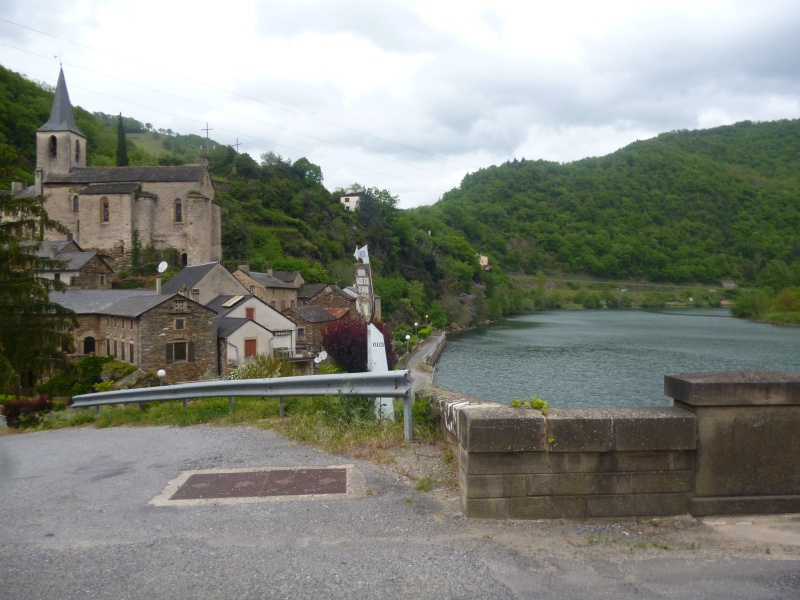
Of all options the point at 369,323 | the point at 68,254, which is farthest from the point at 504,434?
the point at 68,254

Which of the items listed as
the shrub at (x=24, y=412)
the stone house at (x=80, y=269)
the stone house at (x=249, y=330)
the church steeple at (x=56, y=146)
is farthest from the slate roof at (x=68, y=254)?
the shrub at (x=24, y=412)

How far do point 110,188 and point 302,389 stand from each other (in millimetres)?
59507

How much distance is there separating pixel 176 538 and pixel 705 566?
131 inches

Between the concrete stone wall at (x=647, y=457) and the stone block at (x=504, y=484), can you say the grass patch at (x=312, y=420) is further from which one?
the concrete stone wall at (x=647, y=457)

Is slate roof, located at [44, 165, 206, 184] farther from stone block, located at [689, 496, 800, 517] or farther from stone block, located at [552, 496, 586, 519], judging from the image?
stone block, located at [689, 496, 800, 517]

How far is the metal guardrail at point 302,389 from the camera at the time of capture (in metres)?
6.62

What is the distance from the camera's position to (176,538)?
13.7ft

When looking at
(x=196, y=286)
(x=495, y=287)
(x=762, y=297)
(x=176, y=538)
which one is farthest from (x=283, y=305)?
(x=762, y=297)

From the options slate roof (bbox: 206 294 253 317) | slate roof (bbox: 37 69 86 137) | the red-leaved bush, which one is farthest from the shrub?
slate roof (bbox: 37 69 86 137)

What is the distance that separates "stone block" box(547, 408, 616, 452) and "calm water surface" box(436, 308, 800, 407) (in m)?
27.1

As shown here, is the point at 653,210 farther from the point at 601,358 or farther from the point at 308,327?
the point at 308,327

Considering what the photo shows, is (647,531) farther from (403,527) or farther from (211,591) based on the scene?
(211,591)

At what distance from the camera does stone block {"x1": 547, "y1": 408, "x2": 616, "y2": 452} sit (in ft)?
14.0

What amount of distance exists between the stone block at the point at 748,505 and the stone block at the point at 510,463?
3.35 ft
